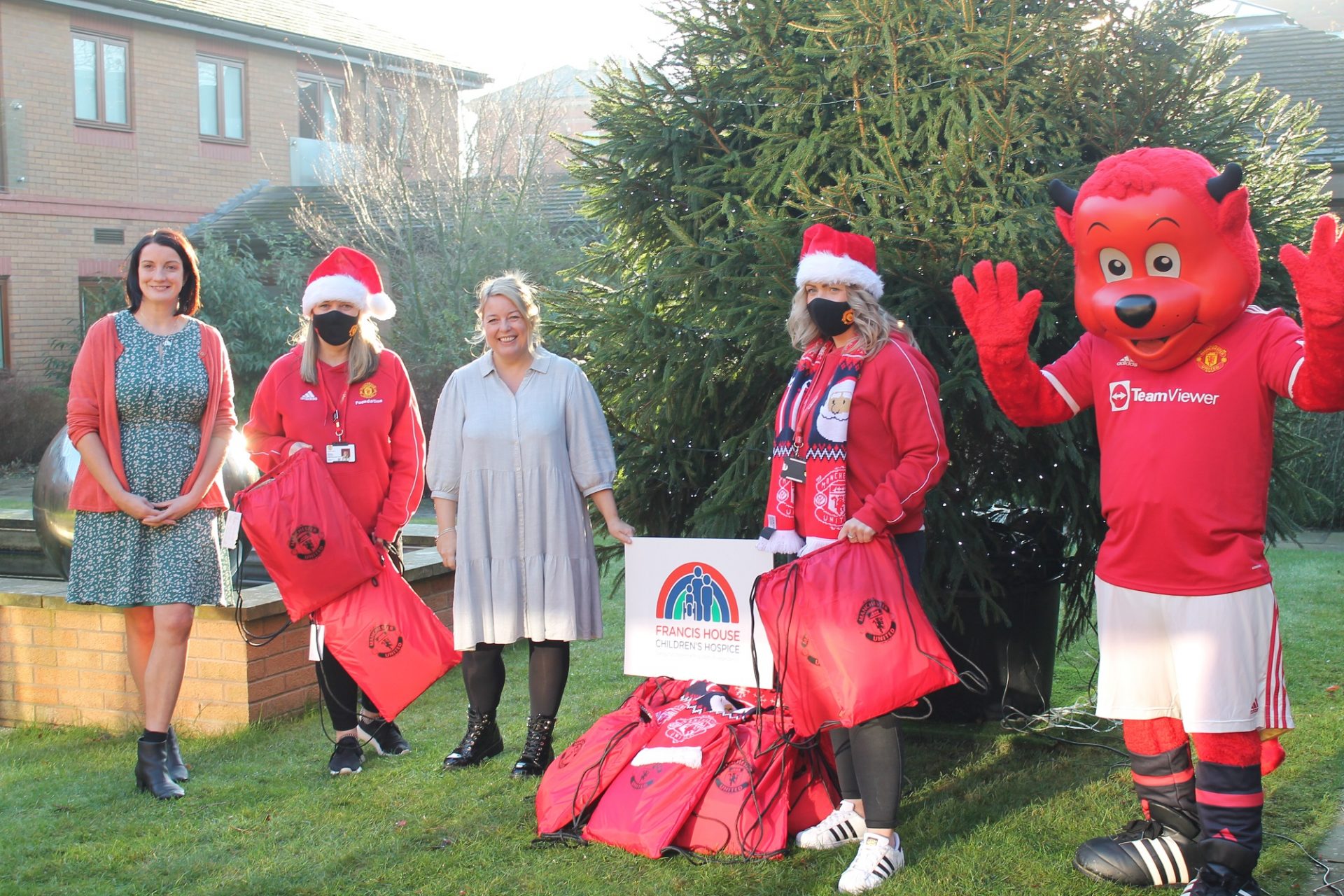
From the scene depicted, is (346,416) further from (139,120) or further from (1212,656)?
(139,120)

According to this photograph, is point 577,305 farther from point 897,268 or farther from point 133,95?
point 133,95

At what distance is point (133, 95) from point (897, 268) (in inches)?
747

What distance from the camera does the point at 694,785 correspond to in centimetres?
419

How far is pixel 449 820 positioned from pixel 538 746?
59 centimetres

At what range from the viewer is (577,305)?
17.6 feet

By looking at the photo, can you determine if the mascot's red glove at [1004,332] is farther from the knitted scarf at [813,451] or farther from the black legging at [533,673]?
the black legging at [533,673]

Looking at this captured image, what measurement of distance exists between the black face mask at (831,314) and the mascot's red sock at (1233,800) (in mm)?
1661

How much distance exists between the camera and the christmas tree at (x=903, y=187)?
4586 mm

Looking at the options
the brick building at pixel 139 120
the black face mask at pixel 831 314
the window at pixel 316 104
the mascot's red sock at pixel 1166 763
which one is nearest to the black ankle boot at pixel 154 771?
the black face mask at pixel 831 314

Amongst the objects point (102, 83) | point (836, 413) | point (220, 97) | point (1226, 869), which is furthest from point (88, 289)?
point (1226, 869)

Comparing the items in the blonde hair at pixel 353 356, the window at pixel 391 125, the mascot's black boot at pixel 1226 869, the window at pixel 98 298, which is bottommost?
the mascot's black boot at pixel 1226 869

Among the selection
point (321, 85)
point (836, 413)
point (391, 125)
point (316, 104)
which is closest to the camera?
point (836, 413)

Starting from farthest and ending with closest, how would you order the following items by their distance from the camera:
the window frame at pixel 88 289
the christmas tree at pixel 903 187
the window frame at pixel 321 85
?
1. the window frame at pixel 321 85
2. the window frame at pixel 88 289
3. the christmas tree at pixel 903 187

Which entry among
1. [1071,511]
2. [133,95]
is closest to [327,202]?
[133,95]
